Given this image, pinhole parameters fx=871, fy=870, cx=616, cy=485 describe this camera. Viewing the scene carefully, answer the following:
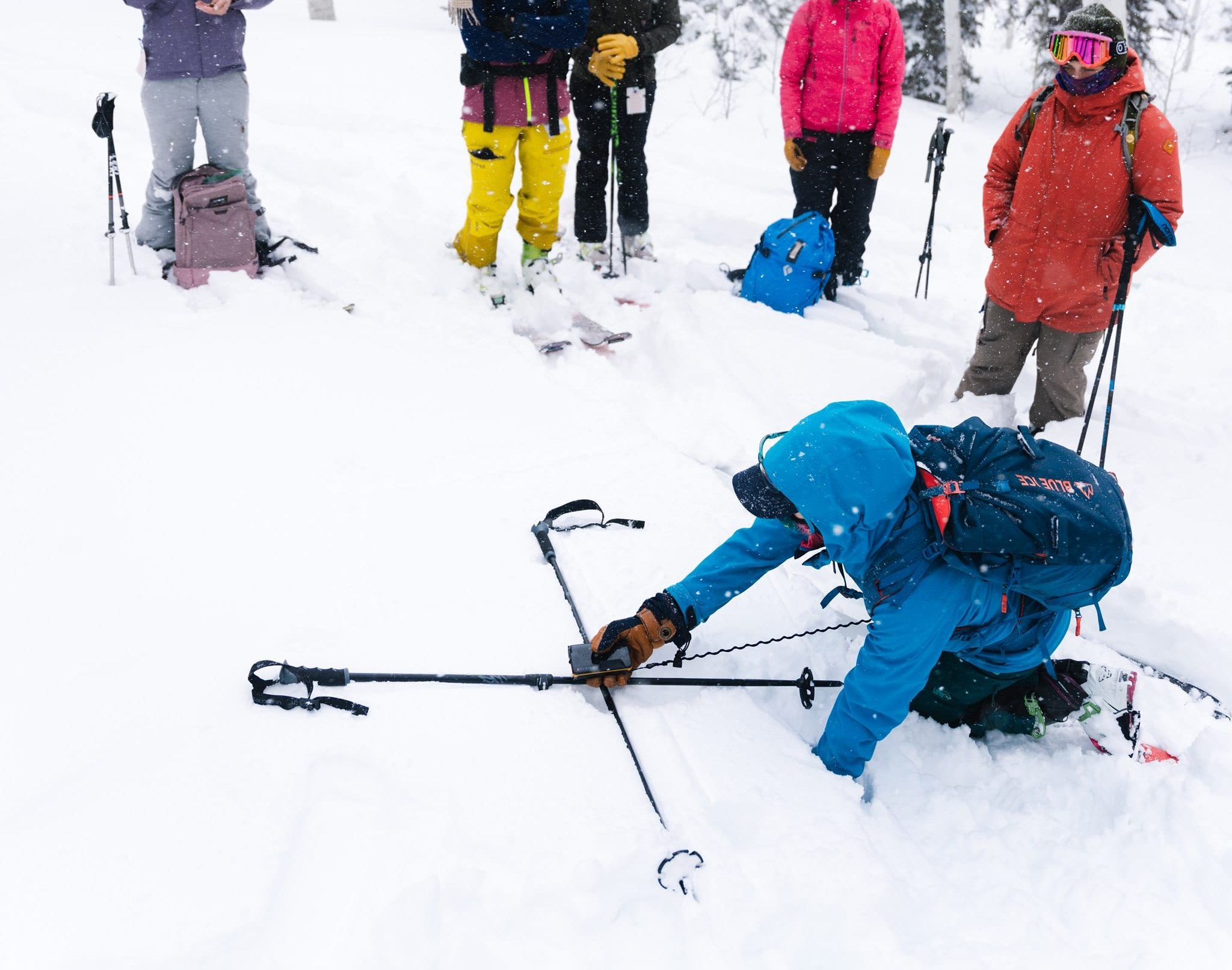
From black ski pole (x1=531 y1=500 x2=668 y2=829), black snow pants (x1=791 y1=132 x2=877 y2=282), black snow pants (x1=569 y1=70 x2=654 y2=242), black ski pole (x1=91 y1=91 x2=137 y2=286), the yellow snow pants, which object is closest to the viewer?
black ski pole (x1=531 y1=500 x2=668 y2=829)

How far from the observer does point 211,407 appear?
3.97 meters

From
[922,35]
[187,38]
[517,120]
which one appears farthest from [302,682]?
[922,35]

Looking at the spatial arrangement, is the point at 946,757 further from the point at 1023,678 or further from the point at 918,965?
the point at 918,965

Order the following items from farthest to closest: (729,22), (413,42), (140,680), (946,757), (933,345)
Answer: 1. (729,22)
2. (413,42)
3. (933,345)
4. (946,757)
5. (140,680)

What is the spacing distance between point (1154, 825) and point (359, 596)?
269cm

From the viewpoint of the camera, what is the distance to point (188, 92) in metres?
4.86

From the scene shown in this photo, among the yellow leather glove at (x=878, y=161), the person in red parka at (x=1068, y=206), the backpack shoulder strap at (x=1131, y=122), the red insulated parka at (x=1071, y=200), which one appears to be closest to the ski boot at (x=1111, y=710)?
the person in red parka at (x=1068, y=206)

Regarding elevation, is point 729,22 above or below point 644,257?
above

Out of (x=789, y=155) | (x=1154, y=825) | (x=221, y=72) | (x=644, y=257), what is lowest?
(x=1154, y=825)

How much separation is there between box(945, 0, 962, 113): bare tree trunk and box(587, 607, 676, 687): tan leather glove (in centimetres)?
1527

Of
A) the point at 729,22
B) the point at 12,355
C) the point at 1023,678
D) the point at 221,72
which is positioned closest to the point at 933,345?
the point at 1023,678

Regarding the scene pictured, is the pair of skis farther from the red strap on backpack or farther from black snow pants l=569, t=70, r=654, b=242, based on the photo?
the red strap on backpack

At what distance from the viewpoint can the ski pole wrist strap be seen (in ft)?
8.40

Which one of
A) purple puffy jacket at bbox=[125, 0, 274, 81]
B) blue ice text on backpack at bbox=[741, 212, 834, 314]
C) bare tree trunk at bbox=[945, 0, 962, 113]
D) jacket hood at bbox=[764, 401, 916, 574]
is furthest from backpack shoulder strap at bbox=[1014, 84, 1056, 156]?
bare tree trunk at bbox=[945, 0, 962, 113]
